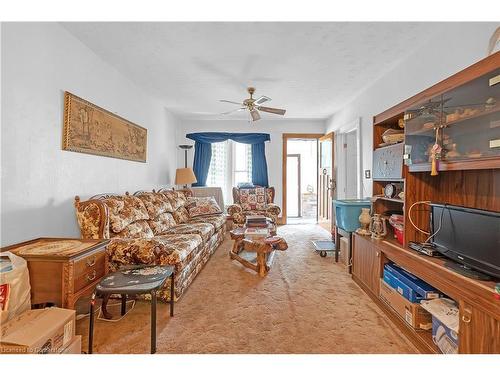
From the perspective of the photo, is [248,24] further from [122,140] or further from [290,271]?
[290,271]

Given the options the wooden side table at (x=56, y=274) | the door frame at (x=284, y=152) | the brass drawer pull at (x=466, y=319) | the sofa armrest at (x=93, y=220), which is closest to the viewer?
the brass drawer pull at (x=466, y=319)

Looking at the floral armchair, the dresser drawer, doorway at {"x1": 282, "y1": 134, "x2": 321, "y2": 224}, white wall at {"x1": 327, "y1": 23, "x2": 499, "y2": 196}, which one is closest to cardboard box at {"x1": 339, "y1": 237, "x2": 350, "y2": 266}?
white wall at {"x1": 327, "y1": 23, "x2": 499, "y2": 196}

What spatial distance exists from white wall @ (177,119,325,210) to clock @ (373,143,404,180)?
→ 3.54m

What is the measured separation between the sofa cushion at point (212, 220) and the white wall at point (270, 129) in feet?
6.89

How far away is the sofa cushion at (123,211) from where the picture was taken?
2508 mm

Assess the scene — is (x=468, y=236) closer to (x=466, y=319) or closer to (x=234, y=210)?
(x=466, y=319)

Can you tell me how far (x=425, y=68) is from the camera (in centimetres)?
248

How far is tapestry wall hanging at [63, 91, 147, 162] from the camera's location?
2.38 meters

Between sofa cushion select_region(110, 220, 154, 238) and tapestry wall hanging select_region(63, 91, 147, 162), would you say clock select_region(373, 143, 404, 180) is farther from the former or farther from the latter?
tapestry wall hanging select_region(63, 91, 147, 162)

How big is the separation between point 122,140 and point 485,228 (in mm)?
3722

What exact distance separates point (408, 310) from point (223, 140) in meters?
4.98

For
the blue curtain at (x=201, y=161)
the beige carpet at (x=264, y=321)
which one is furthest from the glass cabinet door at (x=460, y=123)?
the blue curtain at (x=201, y=161)

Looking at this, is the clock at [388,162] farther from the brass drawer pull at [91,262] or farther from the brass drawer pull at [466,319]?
the brass drawer pull at [91,262]
